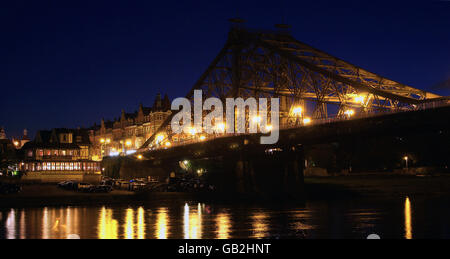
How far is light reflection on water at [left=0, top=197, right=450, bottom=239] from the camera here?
33656 millimetres

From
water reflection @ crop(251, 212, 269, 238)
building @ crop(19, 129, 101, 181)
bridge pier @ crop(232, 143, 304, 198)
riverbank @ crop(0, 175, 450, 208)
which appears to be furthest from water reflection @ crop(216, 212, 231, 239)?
building @ crop(19, 129, 101, 181)

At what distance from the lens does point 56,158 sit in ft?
469

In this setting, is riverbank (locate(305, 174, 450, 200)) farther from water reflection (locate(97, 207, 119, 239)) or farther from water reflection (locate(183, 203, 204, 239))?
water reflection (locate(97, 207, 119, 239))

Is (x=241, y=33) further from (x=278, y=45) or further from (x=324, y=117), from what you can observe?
(x=324, y=117)

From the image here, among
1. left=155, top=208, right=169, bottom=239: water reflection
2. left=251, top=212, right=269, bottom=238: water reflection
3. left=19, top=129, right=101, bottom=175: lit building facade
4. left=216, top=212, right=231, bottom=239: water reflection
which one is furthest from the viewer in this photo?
left=19, top=129, right=101, bottom=175: lit building facade

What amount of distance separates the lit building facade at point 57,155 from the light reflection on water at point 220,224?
8633 centimetres

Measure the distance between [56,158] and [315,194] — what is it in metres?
82.6

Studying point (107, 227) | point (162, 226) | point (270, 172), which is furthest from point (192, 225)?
point (270, 172)

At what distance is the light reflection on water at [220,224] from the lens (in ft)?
110

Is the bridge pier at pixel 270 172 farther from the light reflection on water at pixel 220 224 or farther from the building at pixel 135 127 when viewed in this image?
the building at pixel 135 127

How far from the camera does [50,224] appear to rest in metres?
40.3

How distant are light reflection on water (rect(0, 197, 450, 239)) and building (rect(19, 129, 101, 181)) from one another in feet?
275

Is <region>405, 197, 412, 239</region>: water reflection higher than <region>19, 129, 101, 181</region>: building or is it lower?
lower

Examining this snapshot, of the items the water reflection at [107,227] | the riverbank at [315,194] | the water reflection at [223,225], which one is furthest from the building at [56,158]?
the water reflection at [223,225]
